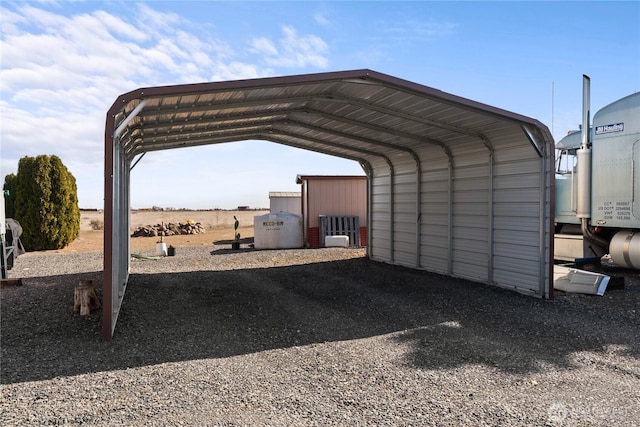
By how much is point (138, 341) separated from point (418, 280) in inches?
281

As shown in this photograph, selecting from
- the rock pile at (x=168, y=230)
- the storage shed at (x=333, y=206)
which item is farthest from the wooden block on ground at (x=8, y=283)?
the rock pile at (x=168, y=230)

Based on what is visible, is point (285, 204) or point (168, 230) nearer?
point (285, 204)

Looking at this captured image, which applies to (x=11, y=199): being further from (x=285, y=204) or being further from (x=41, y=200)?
(x=285, y=204)

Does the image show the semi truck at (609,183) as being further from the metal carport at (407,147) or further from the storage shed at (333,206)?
the storage shed at (333,206)

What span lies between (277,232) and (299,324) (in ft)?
45.9

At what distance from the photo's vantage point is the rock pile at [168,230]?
30406 mm

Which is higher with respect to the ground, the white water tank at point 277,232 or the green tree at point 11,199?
the green tree at point 11,199

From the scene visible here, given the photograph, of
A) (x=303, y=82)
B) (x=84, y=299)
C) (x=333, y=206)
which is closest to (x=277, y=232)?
(x=333, y=206)

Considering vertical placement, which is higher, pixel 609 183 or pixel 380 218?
pixel 609 183

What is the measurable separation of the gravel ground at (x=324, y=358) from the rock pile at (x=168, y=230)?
823 inches

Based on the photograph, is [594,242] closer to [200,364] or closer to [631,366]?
[631,366]

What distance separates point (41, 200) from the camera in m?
19.4

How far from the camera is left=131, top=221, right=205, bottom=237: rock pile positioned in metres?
30.4

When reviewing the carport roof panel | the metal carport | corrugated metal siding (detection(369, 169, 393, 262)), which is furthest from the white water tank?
the carport roof panel
